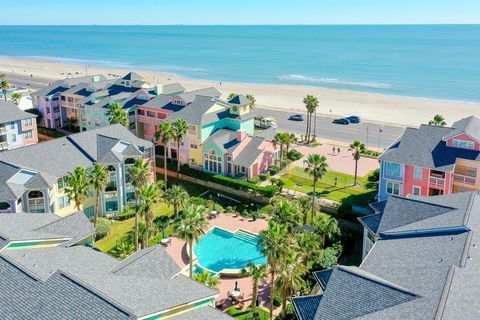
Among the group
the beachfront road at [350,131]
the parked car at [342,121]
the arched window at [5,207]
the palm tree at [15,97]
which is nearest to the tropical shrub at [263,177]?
the beachfront road at [350,131]

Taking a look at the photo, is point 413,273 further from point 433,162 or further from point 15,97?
point 15,97

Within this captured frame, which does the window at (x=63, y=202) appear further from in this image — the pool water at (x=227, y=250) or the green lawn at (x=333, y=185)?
the green lawn at (x=333, y=185)

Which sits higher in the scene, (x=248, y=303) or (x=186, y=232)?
(x=186, y=232)

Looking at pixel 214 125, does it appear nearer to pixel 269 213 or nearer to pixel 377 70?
Result: pixel 269 213

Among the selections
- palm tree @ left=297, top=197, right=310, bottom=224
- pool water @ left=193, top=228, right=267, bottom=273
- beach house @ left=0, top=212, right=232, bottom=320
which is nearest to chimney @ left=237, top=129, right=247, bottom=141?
pool water @ left=193, top=228, right=267, bottom=273

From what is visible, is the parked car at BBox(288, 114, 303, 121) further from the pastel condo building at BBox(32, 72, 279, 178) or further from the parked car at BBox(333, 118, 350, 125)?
the pastel condo building at BBox(32, 72, 279, 178)

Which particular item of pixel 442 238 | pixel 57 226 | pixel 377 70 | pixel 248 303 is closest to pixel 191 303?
pixel 248 303

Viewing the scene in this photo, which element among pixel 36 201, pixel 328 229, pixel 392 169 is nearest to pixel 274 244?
pixel 328 229
